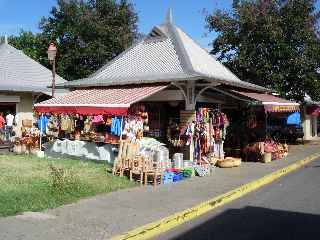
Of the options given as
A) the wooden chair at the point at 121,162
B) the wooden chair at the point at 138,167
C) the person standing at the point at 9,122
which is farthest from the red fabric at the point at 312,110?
the wooden chair at the point at 138,167

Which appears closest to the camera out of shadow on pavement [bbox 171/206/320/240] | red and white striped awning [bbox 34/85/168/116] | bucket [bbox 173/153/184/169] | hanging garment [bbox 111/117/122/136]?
shadow on pavement [bbox 171/206/320/240]

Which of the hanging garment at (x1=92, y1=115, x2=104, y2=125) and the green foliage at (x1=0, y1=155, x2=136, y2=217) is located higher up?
the hanging garment at (x1=92, y1=115, x2=104, y2=125)

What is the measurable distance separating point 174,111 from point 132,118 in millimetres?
2969

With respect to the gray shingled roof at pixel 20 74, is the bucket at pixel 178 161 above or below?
below

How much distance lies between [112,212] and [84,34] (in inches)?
1256

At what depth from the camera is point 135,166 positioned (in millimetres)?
12836

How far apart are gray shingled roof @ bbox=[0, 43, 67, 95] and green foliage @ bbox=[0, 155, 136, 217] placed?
8436 mm

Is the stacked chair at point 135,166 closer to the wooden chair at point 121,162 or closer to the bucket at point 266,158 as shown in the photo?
the wooden chair at point 121,162

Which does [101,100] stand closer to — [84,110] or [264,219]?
[84,110]

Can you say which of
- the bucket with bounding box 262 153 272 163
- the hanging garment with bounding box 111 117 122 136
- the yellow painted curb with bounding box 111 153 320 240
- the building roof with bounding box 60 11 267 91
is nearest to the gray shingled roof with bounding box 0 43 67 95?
the building roof with bounding box 60 11 267 91

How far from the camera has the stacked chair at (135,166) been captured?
12.4 metres

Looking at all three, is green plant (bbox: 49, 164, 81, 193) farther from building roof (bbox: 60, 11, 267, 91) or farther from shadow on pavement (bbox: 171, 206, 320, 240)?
building roof (bbox: 60, 11, 267, 91)

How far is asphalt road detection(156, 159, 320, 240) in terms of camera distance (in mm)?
7828

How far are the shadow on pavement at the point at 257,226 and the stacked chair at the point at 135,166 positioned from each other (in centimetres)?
312
